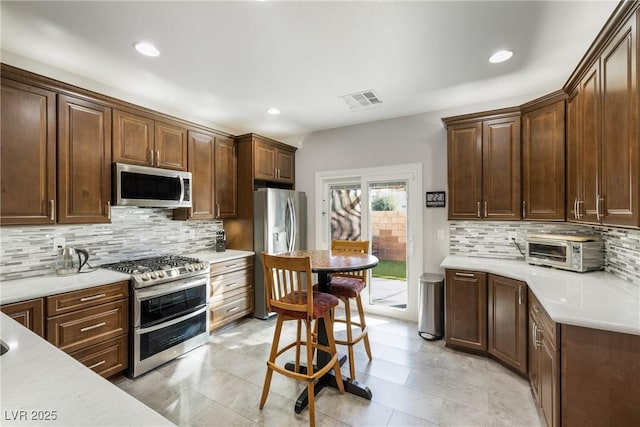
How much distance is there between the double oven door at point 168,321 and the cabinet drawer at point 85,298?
0.12 meters

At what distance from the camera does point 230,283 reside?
3537 millimetres

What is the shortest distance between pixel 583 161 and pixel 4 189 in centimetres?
428

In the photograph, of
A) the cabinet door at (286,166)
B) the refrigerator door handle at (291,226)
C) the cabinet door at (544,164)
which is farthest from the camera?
the cabinet door at (286,166)

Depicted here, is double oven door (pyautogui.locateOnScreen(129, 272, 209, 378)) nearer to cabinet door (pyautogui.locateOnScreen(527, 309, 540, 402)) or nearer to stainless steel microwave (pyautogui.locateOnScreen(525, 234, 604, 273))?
cabinet door (pyautogui.locateOnScreen(527, 309, 540, 402))

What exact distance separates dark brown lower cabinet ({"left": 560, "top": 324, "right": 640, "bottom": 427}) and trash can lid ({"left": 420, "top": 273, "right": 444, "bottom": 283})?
1703 mm

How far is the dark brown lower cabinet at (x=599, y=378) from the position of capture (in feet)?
4.62

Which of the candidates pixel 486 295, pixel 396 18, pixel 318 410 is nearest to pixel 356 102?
pixel 396 18

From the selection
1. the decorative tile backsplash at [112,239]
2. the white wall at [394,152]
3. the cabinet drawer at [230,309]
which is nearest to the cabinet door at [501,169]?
Answer: the white wall at [394,152]

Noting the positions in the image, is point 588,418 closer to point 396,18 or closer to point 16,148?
point 396,18

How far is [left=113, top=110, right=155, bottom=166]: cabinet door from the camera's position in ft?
9.00

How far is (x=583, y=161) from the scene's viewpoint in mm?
2174

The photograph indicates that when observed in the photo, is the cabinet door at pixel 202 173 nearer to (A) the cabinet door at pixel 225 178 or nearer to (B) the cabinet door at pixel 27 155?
(A) the cabinet door at pixel 225 178

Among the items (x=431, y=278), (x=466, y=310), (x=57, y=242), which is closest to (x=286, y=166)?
(x=431, y=278)

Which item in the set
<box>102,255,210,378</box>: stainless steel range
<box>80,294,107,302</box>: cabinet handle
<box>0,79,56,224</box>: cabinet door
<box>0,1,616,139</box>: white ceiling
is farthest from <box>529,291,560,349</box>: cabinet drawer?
<box>0,79,56,224</box>: cabinet door
